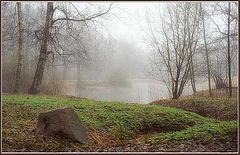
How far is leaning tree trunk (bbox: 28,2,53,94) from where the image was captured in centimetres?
1392

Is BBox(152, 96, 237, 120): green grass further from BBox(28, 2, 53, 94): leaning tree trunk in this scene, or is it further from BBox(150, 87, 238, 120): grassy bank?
BBox(28, 2, 53, 94): leaning tree trunk

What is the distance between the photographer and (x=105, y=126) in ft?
26.8

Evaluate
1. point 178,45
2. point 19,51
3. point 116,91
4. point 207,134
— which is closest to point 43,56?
point 19,51

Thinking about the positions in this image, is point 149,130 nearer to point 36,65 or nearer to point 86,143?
point 86,143

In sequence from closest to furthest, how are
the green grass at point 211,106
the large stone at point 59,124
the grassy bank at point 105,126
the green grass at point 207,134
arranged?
the grassy bank at point 105,126, the green grass at point 207,134, the large stone at point 59,124, the green grass at point 211,106

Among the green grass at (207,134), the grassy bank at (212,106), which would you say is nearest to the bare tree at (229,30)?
the grassy bank at (212,106)

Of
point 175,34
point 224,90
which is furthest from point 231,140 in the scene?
point 175,34

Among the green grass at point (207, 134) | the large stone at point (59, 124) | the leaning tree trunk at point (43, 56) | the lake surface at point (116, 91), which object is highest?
the leaning tree trunk at point (43, 56)

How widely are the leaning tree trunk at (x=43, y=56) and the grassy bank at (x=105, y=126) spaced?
463 cm

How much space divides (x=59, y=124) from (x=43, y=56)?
7.85 meters

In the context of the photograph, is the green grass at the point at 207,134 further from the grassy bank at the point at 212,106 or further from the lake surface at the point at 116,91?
the lake surface at the point at 116,91

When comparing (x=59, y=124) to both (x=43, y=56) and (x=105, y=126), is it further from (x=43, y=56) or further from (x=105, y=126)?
(x=43, y=56)

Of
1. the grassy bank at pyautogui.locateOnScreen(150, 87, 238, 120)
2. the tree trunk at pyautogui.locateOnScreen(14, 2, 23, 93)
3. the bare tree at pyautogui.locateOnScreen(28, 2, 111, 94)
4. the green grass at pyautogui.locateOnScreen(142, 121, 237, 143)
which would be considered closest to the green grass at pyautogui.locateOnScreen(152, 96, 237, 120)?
the grassy bank at pyautogui.locateOnScreen(150, 87, 238, 120)

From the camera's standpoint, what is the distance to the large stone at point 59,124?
22.3ft
